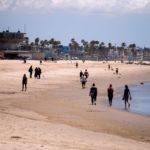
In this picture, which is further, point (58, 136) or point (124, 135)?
point (124, 135)

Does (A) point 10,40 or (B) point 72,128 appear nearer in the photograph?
(B) point 72,128

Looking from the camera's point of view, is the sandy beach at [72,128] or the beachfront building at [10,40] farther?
the beachfront building at [10,40]

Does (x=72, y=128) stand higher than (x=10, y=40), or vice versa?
(x=10, y=40)

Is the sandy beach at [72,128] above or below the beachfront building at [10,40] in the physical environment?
below

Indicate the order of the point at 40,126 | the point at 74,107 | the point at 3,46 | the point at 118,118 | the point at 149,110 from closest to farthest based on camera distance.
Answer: the point at 40,126 < the point at 118,118 < the point at 74,107 < the point at 149,110 < the point at 3,46

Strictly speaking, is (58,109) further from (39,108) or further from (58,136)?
(58,136)

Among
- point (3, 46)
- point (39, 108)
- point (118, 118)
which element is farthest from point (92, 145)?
point (3, 46)

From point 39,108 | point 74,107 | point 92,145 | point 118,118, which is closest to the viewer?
point 92,145

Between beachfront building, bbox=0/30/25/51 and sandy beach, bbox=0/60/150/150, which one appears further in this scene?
beachfront building, bbox=0/30/25/51

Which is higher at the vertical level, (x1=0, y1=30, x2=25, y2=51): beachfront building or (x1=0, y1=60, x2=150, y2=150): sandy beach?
(x1=0, y1=30, x2=25, y2=51): beachfront building

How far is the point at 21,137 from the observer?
12.0 metres

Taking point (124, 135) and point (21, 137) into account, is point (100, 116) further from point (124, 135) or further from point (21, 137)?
point (21, 137)

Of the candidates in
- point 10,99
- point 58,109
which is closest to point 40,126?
point 58,109

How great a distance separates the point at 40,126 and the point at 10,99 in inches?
428
